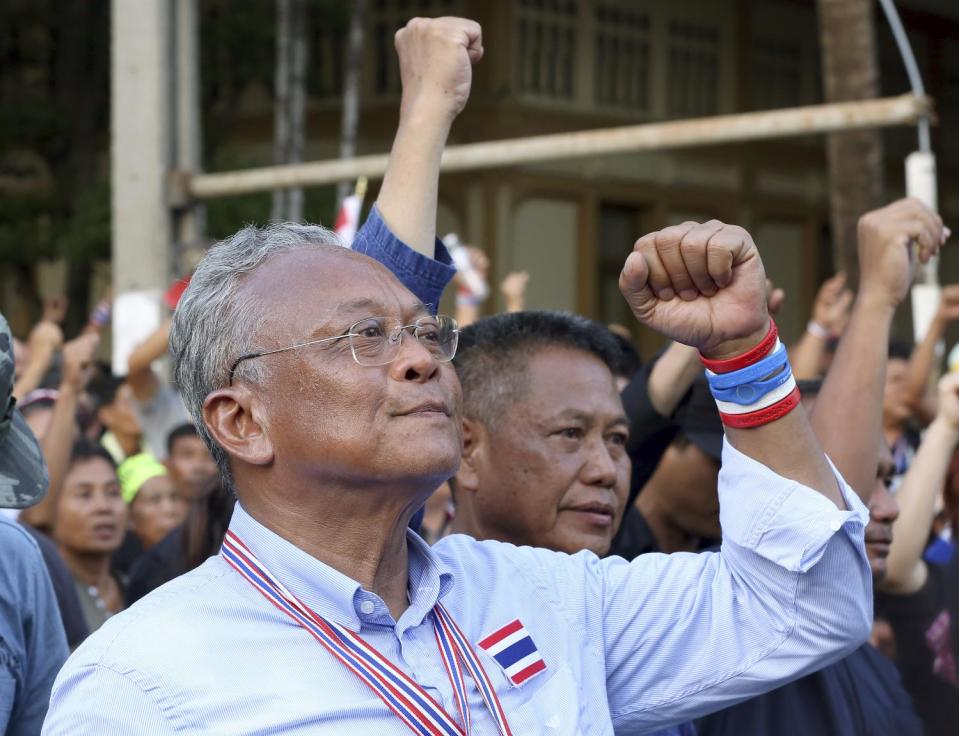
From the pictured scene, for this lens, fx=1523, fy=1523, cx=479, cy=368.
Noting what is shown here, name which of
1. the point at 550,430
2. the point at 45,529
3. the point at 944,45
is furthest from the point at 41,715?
the point at 944,45

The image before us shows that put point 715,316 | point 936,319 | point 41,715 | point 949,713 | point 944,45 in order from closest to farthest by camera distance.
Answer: point 715,316
point 41,715
point 949,713
point 936,319
point 944,45

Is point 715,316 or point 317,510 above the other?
point 715,316

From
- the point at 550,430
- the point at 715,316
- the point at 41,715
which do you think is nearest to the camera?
the point at 715,316

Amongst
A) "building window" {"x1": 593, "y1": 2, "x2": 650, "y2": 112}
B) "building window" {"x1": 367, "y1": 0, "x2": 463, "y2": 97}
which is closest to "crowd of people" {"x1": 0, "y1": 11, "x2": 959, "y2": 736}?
"building window" {"x1": 367, "y1": 0, "x2": 463, "y2": 97}

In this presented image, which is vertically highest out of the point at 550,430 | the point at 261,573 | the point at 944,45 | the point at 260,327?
the point at 260,327

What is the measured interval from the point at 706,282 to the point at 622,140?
4923 mm

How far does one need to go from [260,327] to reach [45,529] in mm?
3309

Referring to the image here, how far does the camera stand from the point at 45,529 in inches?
202

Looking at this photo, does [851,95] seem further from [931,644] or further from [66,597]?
[66,597]

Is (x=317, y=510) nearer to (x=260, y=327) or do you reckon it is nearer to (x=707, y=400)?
(x=260, y=327)

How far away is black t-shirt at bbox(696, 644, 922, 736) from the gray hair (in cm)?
102

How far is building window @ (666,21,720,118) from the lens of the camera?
17625 mm

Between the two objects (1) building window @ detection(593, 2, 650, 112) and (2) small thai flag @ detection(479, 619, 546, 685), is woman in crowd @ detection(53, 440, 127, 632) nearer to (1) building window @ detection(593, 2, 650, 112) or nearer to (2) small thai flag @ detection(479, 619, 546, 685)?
(2) small thai flag @ detection(479, 619, 546, 685)

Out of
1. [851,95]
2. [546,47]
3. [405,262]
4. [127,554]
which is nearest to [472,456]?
[405,262]
